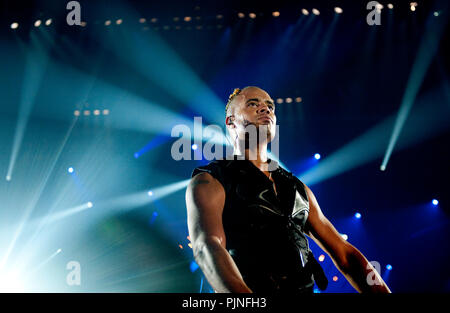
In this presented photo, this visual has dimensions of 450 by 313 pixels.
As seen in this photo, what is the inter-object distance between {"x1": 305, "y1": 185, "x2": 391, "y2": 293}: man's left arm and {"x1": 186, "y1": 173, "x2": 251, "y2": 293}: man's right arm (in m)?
0.66

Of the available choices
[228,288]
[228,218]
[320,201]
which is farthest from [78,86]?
[228,288]

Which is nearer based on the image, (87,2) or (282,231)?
(282,231)

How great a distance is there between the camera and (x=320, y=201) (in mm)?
6125

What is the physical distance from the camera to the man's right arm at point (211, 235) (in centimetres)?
147

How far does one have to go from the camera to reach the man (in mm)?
1671

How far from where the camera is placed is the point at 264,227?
1.87 metres

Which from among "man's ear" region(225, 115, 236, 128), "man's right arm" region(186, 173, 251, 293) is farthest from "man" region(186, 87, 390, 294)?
"man's ear" region(225, 115, 236, 128)

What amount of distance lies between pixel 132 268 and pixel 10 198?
8.60ft

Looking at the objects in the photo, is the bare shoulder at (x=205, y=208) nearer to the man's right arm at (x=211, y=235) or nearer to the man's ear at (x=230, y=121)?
the man's right arm at (x=211, y=235)

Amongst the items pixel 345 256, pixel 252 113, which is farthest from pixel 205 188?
pixel 345 256

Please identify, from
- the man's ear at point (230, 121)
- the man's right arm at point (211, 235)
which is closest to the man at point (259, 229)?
the man's right arm at point (211, 235)

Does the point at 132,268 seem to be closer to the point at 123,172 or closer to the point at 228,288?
the point at 123,172

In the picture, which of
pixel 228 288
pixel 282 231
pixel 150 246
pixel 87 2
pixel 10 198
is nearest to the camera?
pixel 228 288

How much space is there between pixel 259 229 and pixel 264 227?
3cm
